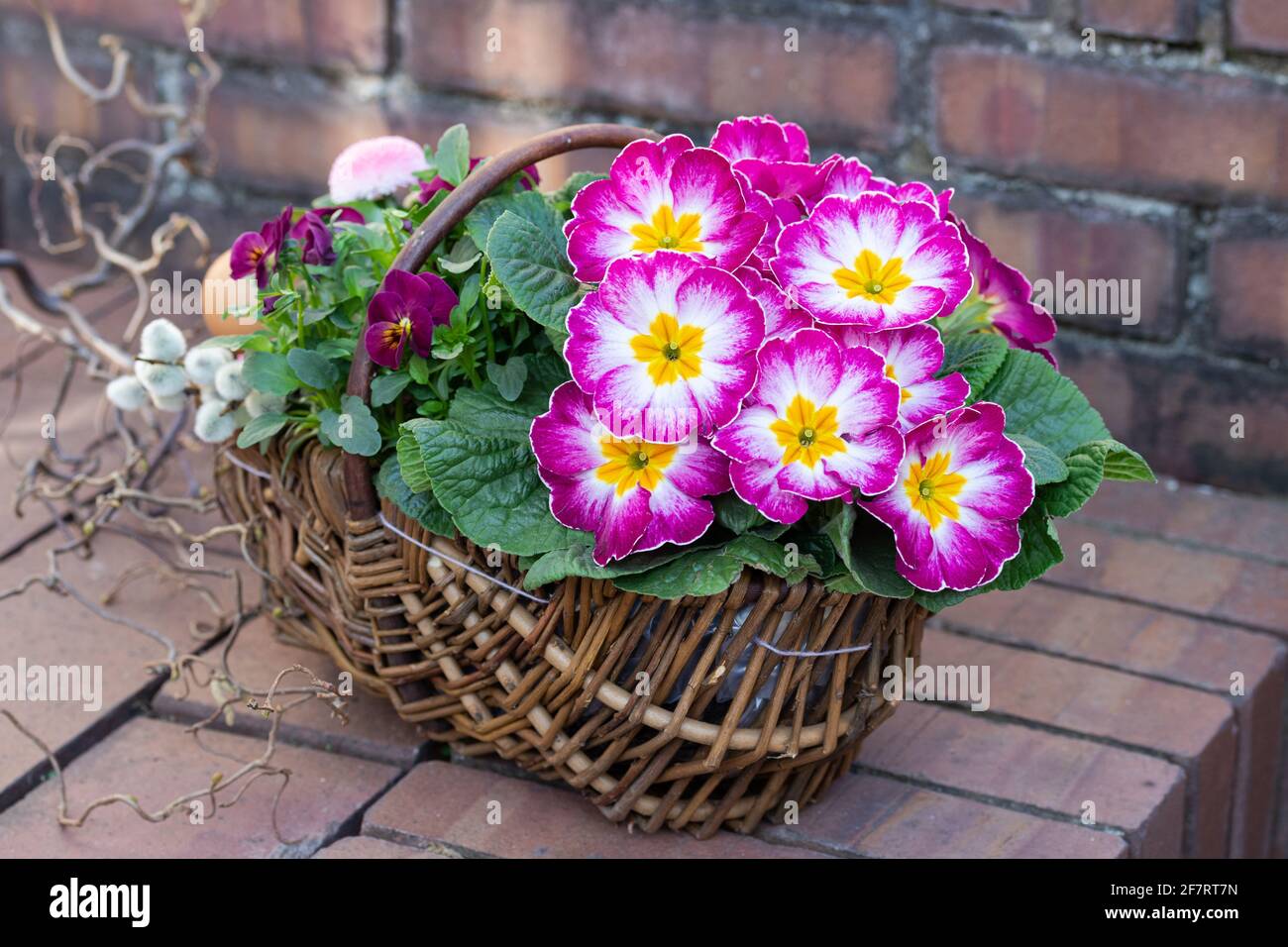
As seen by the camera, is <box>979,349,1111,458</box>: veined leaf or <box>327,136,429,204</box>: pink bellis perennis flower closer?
<box>979,349,1111,458</box>: veined leaf

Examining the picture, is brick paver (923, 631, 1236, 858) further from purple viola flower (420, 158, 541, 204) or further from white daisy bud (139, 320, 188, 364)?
white daisy bud (139, 320, 188, 364)

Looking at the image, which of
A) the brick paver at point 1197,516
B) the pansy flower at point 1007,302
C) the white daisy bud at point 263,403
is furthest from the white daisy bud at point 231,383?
the brick paver at point 1197,516

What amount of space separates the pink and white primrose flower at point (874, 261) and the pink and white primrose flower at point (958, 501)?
8 centimetres

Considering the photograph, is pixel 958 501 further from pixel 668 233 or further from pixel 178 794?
pixel 178 794

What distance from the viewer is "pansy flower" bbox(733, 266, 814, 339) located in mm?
1006

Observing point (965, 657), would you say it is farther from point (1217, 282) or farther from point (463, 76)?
point (463, 76)

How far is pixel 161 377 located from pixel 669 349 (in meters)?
0.49

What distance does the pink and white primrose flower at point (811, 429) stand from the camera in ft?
3.18

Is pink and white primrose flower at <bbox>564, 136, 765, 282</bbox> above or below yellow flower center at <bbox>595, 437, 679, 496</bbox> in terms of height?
above

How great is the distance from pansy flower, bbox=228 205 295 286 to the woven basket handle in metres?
0.10

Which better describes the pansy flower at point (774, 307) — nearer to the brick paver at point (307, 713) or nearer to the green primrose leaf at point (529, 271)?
the green primrose leaf at point (529, 271)

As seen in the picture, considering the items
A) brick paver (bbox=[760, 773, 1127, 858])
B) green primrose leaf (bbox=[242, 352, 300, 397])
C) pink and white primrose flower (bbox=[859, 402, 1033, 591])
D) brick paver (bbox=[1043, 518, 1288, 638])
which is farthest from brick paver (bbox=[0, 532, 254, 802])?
brick paver (bbox=[1043, 518, 1288, 638])

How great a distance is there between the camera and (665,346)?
99 centimetres

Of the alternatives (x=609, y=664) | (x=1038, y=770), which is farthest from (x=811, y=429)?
(x=1038, y=770)
